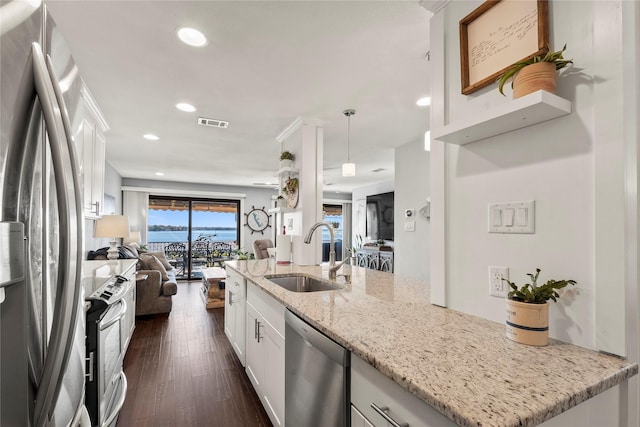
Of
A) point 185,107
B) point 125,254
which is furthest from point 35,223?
point 125,254

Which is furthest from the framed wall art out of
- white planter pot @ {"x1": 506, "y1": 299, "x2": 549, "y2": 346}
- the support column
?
the support column

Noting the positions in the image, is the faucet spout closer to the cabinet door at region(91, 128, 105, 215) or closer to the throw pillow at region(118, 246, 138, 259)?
the cabinet door at region(91, 128, 105, 215)

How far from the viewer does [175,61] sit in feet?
7.19

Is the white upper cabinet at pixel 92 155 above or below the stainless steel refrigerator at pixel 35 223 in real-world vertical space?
above

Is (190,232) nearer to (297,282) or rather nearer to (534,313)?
(297,282)

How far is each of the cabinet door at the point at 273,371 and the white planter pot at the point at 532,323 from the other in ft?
3.76

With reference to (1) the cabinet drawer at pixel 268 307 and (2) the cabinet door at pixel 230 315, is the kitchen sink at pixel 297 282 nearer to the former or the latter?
(1) the cabinet drawer at pixel 268 307

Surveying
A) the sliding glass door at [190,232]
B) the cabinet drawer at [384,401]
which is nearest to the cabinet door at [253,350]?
the cabinet drawer at [384,401]

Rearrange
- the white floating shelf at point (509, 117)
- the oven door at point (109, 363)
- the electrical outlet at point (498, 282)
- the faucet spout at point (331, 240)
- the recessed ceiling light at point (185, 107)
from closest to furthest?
the white floating shelf at point (509, 117) < the electrical outlet at point (498, 282) < the oven door at point (109, 363) < the faucet spout at point (331, 240) < the recessed ceiling light at point (185, 107)

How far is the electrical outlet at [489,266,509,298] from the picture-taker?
48.0 inches

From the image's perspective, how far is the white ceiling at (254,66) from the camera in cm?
171

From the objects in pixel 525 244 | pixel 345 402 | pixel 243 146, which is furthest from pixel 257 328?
pixel 243 146

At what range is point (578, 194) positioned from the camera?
39.9 inches

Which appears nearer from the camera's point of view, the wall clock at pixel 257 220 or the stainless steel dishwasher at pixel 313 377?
the stainless steel dishwasher at pixel 313 377
